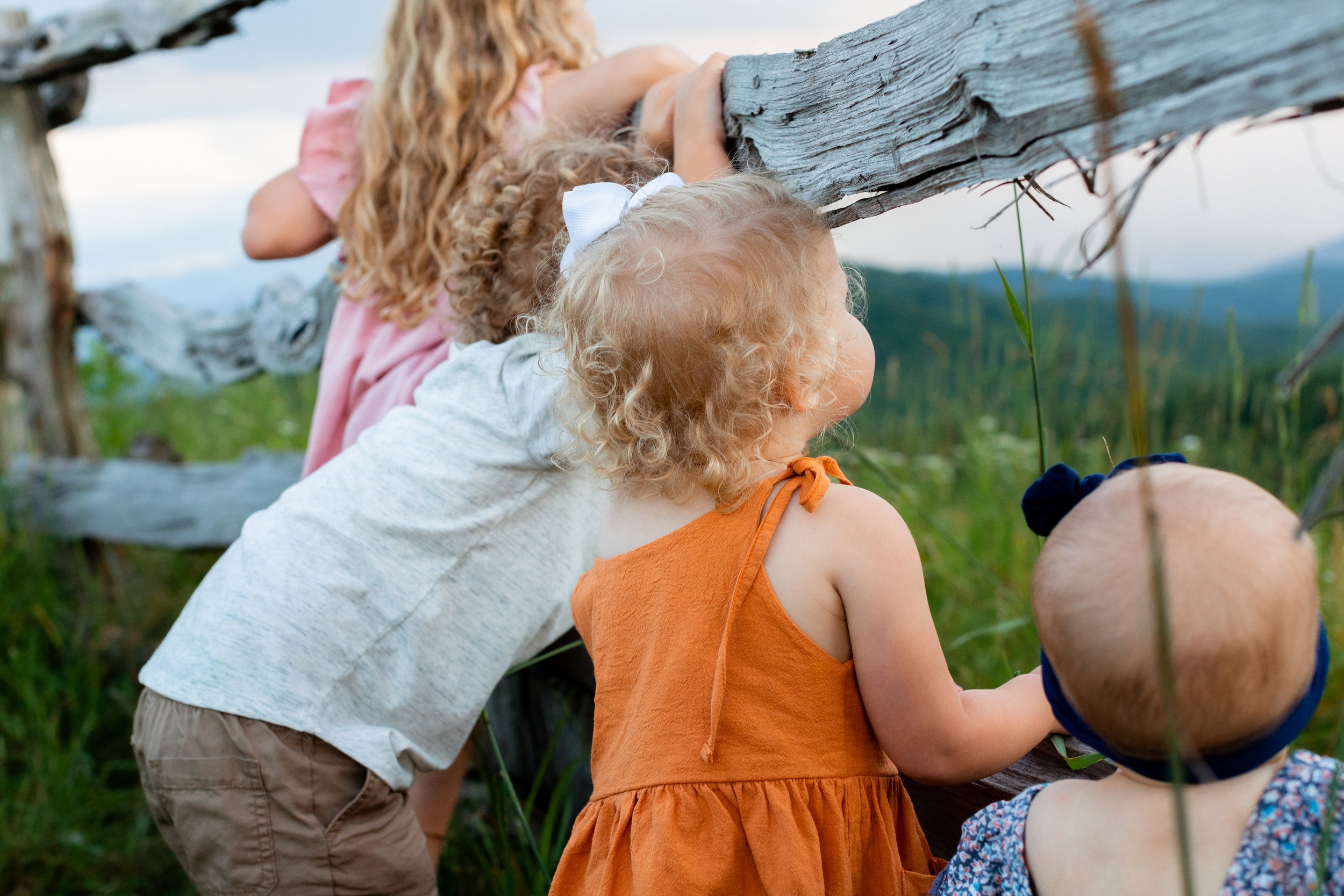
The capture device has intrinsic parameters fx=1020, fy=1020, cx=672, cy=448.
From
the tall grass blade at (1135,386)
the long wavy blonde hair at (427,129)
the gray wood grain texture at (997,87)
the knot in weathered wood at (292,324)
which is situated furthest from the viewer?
the knot in weathered wood at (292,324)

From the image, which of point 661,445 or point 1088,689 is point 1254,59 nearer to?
point 1088,689

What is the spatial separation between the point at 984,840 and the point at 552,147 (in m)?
1.15

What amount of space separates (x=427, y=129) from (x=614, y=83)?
0.42 metres

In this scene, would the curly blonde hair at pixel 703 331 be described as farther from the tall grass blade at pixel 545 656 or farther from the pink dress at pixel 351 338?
the pink dress at pixel 351 338

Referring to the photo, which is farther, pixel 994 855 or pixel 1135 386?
pixel 994 855

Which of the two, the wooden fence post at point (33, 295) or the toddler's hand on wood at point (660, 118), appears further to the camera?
the wooden fence post at point (33, 295)

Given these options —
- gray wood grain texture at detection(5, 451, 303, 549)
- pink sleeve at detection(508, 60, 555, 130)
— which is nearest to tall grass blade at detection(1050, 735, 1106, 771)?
pink sleeve at detection(508, 60, 555, 130)

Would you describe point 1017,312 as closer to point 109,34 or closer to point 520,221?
point 520,221

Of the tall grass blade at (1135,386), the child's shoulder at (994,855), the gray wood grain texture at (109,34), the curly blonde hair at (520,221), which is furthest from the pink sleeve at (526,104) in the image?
the tall grass blade at (1135,386)

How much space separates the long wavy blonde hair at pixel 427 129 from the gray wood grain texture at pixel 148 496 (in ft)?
3.23

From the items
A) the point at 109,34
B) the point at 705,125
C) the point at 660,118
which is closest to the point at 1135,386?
the point at 705,125

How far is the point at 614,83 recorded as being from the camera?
5.74 feet

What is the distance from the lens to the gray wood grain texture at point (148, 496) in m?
2.83

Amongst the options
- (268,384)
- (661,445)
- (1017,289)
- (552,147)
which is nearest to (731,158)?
(552,147)
